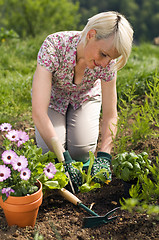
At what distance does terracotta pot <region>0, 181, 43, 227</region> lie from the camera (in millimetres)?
1570

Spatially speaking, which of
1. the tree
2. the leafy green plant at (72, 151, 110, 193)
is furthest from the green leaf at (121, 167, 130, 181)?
the tree

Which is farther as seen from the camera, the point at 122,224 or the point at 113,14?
the point at 113,14

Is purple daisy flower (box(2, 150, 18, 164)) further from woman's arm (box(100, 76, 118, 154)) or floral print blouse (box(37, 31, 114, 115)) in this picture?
woman's arm (box(100, 76, 118, 154))

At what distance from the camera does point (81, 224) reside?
69.9 inches

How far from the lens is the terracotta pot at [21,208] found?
1.57 m

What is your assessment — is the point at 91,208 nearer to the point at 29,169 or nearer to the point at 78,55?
the point at 29,169

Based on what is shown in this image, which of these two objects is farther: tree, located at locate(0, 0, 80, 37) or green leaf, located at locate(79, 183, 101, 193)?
tree, located at locate(0, 0, 80, 37)

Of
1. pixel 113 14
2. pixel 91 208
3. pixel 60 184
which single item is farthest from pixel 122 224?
pixel 113 14

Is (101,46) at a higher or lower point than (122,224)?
higher

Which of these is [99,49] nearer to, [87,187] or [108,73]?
[108,73]

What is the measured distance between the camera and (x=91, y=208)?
1923mm

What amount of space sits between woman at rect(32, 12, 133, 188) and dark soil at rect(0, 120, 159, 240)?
0.27 metres

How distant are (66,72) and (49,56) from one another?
225 millimetres

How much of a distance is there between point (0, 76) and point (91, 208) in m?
2.34
